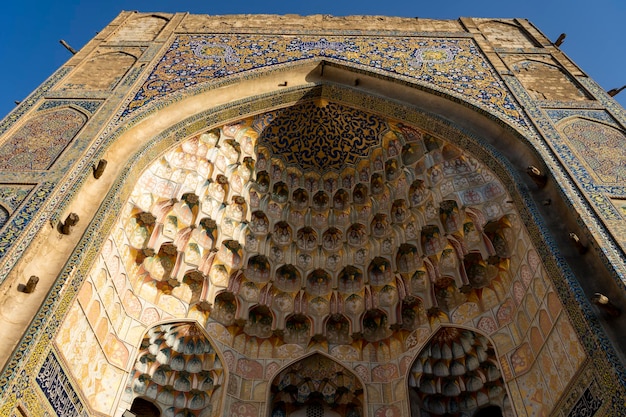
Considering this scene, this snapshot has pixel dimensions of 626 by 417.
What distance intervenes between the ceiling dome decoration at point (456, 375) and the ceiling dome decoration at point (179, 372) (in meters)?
2.36

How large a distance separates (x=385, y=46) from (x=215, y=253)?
414 cm

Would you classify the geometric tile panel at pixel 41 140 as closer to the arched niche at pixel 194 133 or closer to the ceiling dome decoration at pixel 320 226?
the arched niche at pixel 194 133

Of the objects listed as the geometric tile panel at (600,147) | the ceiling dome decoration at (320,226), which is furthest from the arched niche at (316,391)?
the geometric tile panel at (600,147)

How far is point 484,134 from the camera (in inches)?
269

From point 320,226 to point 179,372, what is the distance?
2.77 m

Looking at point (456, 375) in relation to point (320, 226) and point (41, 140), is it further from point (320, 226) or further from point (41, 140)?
point (41, 140)

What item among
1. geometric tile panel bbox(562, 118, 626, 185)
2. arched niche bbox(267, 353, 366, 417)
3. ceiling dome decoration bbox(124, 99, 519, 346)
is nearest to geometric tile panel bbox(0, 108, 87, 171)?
ceiling dome decoration bbox(124, 99, 519, 346)

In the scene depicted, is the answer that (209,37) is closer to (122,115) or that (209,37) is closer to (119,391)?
(122,115)

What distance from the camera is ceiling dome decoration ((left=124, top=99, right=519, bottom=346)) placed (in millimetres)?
6605

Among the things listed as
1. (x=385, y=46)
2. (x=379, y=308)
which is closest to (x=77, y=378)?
(x=379, y=308)

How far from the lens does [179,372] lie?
6484mm

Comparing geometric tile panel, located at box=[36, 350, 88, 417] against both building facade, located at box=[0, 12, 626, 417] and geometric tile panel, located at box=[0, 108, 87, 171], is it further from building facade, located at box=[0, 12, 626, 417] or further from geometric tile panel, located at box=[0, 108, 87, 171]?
geometric tile panel, located at box=[0, 108, 87, 171]

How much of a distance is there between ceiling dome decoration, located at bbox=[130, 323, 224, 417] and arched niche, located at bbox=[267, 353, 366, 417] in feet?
2.55

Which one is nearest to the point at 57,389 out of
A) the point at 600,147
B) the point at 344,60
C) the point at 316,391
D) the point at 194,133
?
the point at 316,391
